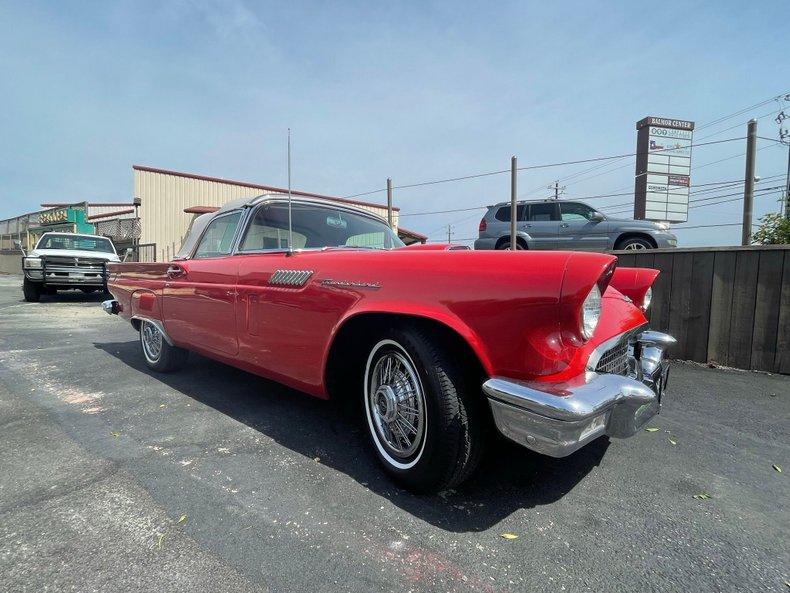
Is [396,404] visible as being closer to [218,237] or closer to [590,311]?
[590,311]

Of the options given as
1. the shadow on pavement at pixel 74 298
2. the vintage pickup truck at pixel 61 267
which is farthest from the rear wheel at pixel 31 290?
the shadow on pavement at pixel 74 298

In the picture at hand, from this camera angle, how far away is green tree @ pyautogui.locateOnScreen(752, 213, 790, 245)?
6.50 metres

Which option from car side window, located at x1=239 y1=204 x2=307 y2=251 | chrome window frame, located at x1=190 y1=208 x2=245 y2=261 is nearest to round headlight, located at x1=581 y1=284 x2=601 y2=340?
car side window, located at x1=239 y1=204 x2=307 y2=251

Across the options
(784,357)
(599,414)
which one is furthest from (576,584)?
(784,357)

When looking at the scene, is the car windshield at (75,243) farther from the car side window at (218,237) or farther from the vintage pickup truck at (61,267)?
the car side window at (218,237)

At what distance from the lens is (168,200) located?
19.2 m

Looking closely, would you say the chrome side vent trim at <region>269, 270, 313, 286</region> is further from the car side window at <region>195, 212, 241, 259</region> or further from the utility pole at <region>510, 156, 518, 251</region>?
the utility pole at <region>510, 156, 518, 251</region>

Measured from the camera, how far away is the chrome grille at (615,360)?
214cm

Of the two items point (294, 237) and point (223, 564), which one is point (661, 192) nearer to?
point (294, 237)

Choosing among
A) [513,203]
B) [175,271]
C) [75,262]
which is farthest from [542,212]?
[75,262]

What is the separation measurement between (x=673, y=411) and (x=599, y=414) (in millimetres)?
2263

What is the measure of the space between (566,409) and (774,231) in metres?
7.33

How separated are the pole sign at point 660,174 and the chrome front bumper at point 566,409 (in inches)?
575

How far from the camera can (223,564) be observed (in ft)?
5.43
